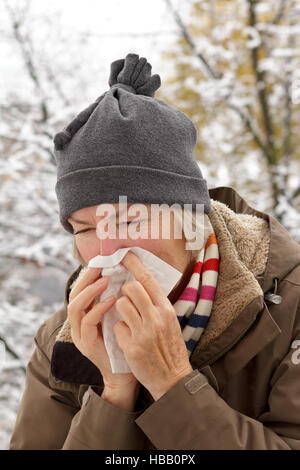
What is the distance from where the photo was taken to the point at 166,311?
1400mm

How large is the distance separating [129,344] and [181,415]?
0.27m

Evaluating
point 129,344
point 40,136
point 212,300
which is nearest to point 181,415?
point 129,344

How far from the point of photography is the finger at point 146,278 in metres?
1.43

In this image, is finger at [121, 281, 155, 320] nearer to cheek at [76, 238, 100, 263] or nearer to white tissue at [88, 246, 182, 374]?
white tissue at [88, 246, 182, 374]

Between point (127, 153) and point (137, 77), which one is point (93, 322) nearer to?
point (127, 153)

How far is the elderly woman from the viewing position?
4.54 feet

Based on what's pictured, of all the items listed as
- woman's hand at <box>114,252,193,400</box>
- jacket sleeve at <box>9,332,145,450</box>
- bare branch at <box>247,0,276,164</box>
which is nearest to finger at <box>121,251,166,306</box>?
woman's hand at <box>114,252,193,400</box>

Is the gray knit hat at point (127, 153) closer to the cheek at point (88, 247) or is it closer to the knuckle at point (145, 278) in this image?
the cheek at point (88, 247)

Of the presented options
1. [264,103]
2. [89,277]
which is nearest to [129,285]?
[89,277]

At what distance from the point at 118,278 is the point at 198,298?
36cm

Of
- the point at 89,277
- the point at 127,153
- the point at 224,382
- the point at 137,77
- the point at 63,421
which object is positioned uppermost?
the point at 137,77

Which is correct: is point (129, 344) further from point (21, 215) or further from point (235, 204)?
point (21, 215)

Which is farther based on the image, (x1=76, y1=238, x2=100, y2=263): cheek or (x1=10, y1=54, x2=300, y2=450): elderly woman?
(x1=76, y1=238, x2=100, y2=263): cheek

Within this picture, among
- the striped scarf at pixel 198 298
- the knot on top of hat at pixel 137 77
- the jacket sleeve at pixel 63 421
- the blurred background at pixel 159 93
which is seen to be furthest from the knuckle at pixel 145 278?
the blurred background at pixel 159 93
